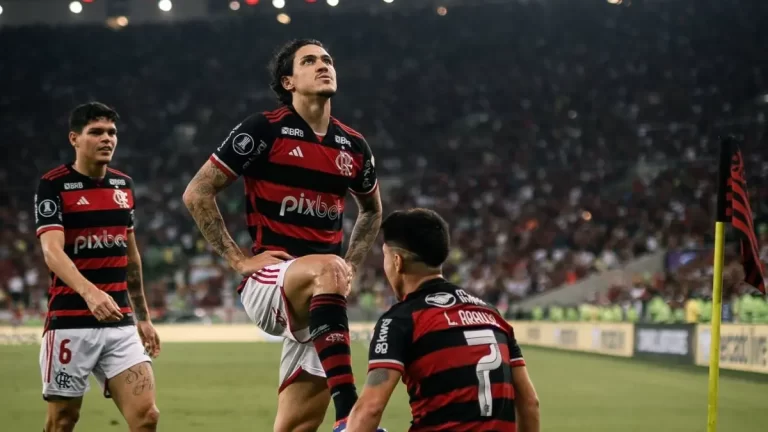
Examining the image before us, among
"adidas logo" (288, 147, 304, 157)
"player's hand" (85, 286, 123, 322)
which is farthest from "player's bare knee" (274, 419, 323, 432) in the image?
"adidas logo" (288, 147, 304, 157)

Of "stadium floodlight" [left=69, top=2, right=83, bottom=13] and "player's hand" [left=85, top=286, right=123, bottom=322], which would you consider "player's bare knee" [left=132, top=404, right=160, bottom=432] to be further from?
"stadium floodlight" [left=69, top=2, right=83, bottom=13]

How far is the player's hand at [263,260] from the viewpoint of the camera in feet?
16.4

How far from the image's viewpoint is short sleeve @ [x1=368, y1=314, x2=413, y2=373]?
4074 millimetres

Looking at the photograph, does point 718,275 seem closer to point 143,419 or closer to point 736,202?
point 736,202

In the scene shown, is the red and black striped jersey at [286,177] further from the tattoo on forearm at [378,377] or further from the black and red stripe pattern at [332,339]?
the tattoo on forearm at [378,377]

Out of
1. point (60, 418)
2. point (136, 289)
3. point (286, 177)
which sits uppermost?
point (286, 177)

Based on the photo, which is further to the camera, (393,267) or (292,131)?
(292,131)

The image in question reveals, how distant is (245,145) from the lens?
16.6 feet

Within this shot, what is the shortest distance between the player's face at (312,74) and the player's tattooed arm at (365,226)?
728 mm

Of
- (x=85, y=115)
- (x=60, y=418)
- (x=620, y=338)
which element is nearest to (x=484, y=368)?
(x=60, y=418)

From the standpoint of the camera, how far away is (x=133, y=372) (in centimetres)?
619

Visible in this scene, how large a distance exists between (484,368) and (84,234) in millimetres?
3058

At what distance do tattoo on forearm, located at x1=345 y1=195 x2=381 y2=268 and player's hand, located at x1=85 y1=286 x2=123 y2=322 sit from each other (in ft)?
4.42

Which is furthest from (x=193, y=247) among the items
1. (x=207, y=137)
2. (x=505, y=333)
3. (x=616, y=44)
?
(x=505, y=333)
